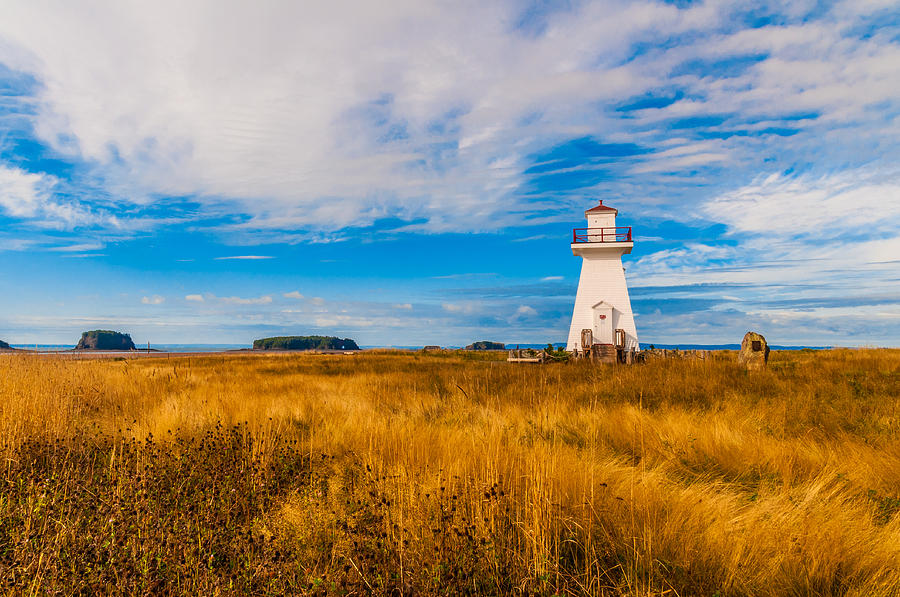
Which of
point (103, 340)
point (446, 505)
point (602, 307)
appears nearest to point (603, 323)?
point (602, 307)

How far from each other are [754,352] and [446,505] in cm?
1619

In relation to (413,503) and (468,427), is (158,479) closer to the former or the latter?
(413,503)

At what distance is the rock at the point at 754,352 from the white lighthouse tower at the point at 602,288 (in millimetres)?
7285

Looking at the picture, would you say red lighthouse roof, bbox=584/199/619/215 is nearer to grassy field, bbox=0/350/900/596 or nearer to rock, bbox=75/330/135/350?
grassy field, bbox=0/350/900/596

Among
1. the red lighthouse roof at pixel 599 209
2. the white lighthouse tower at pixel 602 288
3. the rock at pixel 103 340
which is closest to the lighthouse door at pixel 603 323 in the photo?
the white lighthouse tower at pixel 602 288

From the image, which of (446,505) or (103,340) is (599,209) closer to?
(446,505)

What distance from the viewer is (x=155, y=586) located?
2584 millimetres

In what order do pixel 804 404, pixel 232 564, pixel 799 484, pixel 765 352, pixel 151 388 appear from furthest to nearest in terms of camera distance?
pixel 765 352 → pixel 151 388 → pixel 804 404 → pixel 799 484 → pixel 232 564

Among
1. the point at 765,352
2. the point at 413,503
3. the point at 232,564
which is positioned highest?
the point at 765,352

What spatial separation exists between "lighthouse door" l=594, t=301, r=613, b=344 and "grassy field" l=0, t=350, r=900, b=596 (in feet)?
51.4

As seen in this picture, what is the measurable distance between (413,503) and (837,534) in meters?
3.09

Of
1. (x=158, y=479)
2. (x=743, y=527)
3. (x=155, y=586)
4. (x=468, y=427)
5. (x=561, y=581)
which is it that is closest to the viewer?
(x=155, y=586)

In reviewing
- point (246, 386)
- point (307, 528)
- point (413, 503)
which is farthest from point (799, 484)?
point (246, 386)

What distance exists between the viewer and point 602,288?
24469 mm
